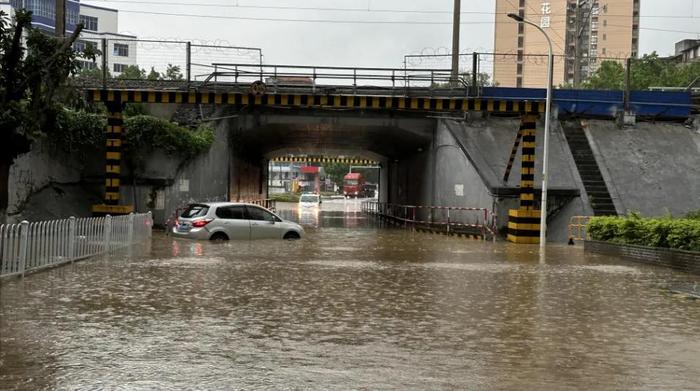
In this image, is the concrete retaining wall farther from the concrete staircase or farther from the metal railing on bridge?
the concrete staircase

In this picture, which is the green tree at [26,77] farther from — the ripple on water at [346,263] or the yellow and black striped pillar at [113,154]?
the yellow and black striped pillar at [113,154]

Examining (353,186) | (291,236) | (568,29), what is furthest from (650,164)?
(568,29)

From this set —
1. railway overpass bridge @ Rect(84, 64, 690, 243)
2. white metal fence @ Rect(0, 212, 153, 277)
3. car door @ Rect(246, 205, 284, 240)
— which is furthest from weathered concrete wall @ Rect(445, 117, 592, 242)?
white metal fence @ Rect(0, 212, 153, 277)

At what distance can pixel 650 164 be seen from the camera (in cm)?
3008

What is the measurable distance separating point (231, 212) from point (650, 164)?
60.0 ft

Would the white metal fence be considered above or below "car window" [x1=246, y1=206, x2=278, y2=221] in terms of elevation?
below

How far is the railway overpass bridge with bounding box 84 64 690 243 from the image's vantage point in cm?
2656

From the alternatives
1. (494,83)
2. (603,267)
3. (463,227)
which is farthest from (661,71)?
(603,267)

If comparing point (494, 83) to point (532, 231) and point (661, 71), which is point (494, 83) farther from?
point (661, 71)

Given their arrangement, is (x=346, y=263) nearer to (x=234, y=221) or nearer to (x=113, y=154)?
(x=234, y=221)

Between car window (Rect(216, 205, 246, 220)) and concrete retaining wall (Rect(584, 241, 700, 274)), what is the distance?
10.7m

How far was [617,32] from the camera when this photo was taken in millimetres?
119188

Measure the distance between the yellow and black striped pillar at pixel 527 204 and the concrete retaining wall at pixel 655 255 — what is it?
13.6 ft

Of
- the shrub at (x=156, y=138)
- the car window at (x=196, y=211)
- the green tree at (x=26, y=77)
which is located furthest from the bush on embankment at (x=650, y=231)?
the shrub at (x=156, y=138)
